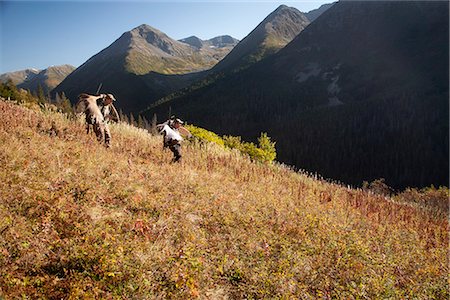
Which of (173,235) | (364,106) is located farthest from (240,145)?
(364,106)

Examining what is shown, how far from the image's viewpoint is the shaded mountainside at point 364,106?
11119cm

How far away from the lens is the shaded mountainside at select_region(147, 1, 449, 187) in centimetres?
11119

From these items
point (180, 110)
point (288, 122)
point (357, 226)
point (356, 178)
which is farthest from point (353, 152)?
point (357, 226)

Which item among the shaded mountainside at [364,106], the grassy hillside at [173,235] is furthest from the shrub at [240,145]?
the shaded mountainside at [364,106]

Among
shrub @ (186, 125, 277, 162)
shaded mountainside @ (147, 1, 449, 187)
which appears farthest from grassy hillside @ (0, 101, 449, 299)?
shaded mountainside @ (147, 1, 449, 187)

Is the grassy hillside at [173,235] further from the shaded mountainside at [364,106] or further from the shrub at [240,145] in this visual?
the shaded mountainside at [364,106]

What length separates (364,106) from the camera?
14825cm

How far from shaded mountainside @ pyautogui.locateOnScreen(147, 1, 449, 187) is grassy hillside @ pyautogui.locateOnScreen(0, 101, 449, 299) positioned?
103291 millimetres

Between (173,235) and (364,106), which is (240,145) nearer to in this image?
(173,235)

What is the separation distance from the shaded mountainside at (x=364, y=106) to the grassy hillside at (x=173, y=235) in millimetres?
103291

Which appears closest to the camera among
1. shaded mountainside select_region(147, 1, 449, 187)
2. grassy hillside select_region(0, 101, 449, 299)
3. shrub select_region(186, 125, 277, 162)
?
grassy hillside select_region(0, 101, 449, 299)

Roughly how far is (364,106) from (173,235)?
158579 mm

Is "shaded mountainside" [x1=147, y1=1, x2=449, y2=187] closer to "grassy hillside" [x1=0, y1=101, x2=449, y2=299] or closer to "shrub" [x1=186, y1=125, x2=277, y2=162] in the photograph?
"shrub" [x1=186, y1=125, x2=277, y2=162]

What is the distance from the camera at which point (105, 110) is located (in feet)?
30.8
